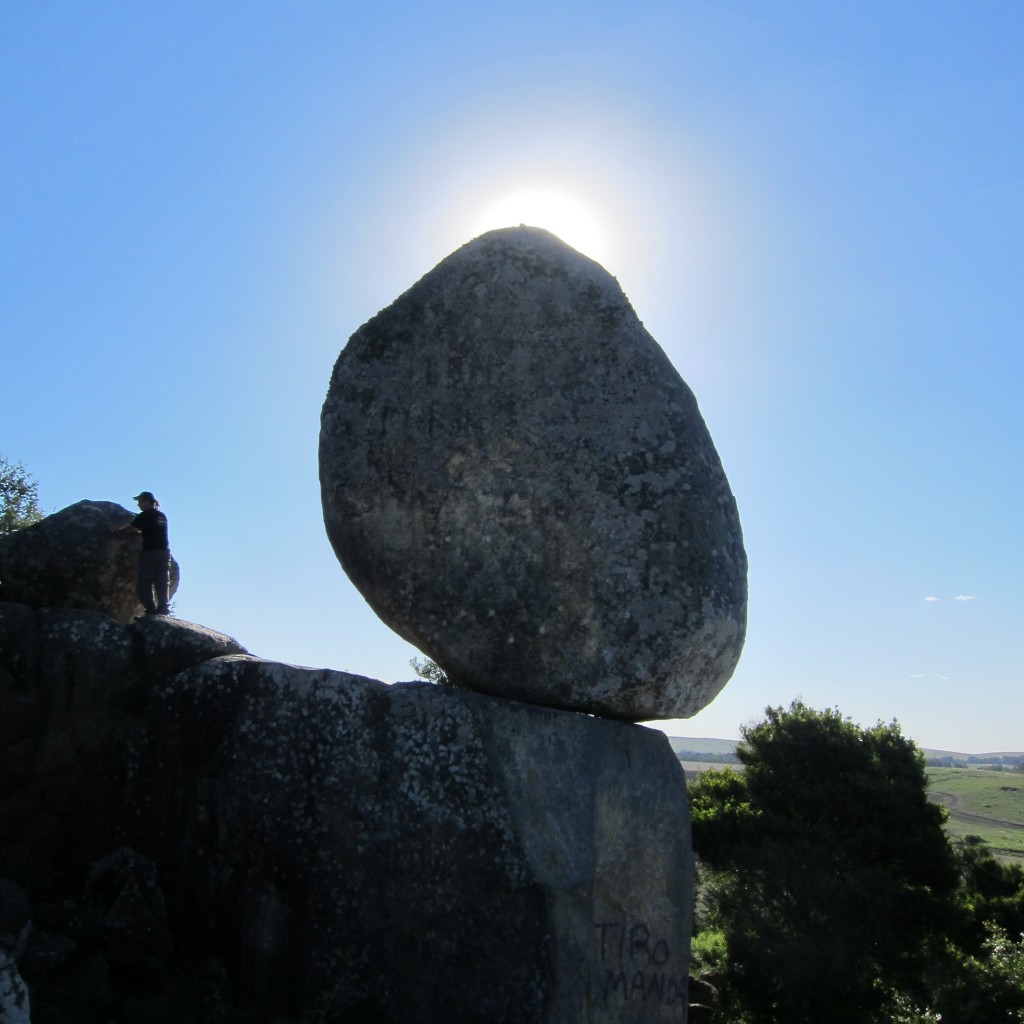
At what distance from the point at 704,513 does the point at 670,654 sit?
0.93 meters

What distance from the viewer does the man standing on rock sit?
318 inches

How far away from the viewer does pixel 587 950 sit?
606cm

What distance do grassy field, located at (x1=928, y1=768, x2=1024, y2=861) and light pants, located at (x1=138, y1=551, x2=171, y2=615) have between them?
16.4 metres

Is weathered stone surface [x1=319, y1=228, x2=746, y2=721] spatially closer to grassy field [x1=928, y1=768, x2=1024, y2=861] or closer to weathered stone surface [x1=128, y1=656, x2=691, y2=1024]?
weathered stone surface [x1=128, y1=656, x2=691, y2=1024]

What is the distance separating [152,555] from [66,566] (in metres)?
0.61

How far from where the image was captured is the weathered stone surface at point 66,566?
7.94 metres

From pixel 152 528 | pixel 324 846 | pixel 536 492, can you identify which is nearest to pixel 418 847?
pixel 324 846

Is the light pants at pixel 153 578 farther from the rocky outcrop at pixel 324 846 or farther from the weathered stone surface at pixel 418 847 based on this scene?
the weathered stone surface at pixel 418 847

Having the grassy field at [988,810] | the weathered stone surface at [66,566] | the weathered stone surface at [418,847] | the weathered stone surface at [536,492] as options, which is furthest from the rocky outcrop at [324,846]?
the grassy field at [988,810]

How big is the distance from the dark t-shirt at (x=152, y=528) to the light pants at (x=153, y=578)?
54 millimetres

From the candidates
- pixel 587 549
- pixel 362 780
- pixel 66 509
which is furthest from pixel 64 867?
pixel 587 549

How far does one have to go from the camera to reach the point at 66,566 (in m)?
7.95

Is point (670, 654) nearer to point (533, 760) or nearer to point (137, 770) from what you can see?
point (533, 760)

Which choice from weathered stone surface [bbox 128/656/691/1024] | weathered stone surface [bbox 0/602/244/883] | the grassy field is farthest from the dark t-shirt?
the grassy field
